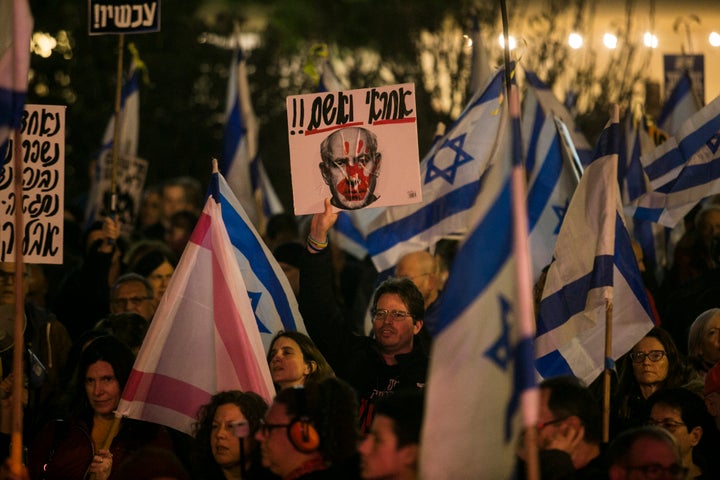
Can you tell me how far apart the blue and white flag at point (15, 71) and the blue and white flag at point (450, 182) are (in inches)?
144

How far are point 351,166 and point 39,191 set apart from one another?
1.91m

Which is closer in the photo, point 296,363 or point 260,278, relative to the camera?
point 296,363

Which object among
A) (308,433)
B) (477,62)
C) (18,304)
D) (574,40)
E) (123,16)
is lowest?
(308,433)

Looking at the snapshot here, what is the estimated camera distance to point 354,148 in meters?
7.94

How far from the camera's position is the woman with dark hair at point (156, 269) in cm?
958

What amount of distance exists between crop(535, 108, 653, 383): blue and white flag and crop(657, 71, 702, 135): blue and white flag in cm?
497

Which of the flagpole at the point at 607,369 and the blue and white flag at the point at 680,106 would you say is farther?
the blue and white flag at the point at 680,106

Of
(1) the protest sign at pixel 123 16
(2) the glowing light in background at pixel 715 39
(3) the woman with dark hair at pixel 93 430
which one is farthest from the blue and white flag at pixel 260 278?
(2) the glowing light in background at pixel 715 39

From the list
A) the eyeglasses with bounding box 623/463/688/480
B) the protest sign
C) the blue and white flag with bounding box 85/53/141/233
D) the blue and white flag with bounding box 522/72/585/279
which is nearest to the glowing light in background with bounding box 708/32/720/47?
the blue and white flag with bounding box 522/72/585/279

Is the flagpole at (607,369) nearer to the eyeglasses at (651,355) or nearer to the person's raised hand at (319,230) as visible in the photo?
the eyeglasses at (651,355)

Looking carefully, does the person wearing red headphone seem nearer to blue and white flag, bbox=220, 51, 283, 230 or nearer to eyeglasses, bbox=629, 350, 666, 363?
eyeglasses, bbox=629, 350, 666, 363

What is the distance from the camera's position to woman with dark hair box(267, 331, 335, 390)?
6.94m

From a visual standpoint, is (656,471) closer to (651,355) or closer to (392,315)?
(651,355)

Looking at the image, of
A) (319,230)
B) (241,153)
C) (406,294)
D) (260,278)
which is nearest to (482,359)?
(406,294)
